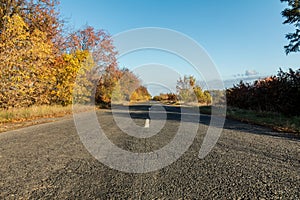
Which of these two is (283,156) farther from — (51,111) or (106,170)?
(51,111)

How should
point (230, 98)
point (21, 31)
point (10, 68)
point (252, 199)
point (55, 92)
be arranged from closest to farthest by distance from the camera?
1. point (252, 199)
2. point (10, 68)
3. point (21, 31)
4. point (55, 92)
5. point (230, 98)

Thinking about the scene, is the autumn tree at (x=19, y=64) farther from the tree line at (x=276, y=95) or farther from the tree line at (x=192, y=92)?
the tree line at (x=192, y=92)

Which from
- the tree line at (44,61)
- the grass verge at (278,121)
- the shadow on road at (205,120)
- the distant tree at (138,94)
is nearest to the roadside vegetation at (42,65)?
the tree line at (44,61)

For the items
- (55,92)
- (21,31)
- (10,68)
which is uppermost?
(21,31)

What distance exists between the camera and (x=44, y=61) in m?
12.3

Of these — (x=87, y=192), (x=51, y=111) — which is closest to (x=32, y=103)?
(x=51, y=111)

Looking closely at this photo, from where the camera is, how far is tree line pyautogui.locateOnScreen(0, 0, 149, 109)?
10.5 metres

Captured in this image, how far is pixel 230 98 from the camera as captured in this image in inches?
864

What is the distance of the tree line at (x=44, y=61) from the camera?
10484 millimetres

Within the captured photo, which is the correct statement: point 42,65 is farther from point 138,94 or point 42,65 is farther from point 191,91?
point 138,94

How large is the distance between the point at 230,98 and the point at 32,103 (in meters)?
19.7

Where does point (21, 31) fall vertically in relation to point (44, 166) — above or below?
above

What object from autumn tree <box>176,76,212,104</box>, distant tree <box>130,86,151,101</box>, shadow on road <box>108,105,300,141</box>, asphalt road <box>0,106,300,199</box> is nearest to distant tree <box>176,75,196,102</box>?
autumn tree <box>176,76,212,104</box>

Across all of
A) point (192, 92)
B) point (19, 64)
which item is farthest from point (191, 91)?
point (19, 64)
